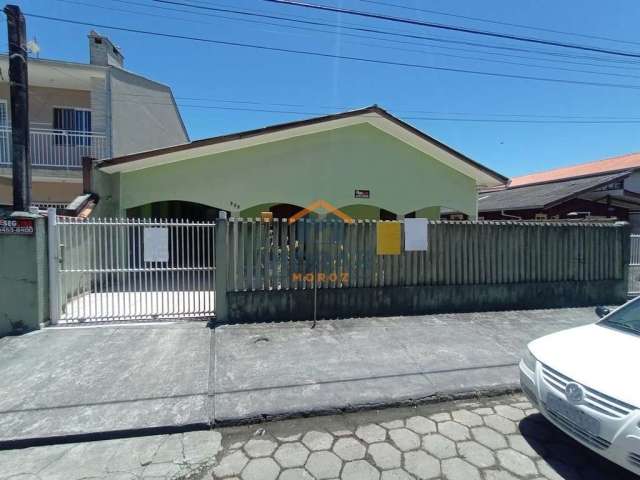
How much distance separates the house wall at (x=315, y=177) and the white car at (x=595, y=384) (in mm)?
7263

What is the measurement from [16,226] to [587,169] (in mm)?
35371

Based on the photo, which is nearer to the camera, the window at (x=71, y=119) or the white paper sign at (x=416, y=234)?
the white paper sign at (x=416, y=234)

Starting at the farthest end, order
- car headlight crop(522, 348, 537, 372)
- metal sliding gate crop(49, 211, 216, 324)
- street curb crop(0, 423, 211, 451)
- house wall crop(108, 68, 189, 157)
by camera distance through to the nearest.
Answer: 1. house wall crop(108, 68, 189, 157)
2. metal sliding gate crop(49, 211, 216, 324)
3. car headlight crop(522, 348, 537, 372)
4. street curb crop(0, 423, 211, 451)

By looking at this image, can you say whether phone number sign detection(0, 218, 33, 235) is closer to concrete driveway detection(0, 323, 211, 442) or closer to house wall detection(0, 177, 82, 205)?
concrete driveway detection(0, 323, 211, 442)

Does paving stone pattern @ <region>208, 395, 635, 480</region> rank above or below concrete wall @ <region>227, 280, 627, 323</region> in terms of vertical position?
below

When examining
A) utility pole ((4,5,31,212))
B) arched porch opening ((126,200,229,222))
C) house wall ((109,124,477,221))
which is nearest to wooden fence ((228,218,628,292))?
utility pole ((4,5,31,212))

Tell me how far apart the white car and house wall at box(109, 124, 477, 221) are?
726 cm

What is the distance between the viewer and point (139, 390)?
140 inches

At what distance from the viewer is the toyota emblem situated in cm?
249

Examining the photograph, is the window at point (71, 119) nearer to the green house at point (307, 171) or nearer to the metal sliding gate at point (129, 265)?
the green house at point (307, 171)

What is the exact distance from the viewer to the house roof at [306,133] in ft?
26.8

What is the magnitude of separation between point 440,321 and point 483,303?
4.13 ft

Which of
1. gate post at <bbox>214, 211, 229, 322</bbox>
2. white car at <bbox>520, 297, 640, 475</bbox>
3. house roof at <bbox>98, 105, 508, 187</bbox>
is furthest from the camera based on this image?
house roof at <bbox>98, 105, 508, 187</bbox>

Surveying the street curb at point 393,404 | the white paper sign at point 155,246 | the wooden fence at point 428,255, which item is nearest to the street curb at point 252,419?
the street curb at point 393,404
